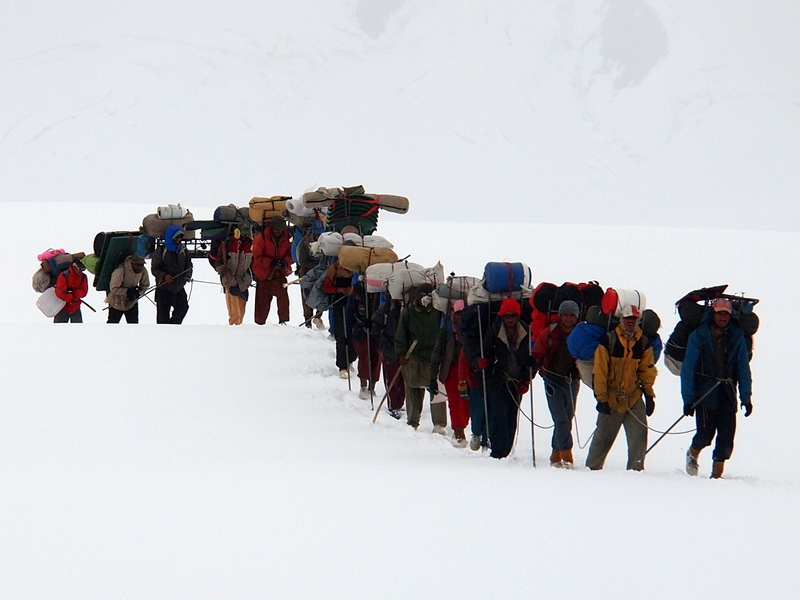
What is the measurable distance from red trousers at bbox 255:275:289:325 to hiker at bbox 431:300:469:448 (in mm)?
5449

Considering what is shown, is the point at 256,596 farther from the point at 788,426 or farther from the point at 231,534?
the point at 788,426

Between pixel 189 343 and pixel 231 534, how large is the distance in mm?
7894

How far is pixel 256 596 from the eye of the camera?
4.79 metres

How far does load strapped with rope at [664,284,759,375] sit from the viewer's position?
838cm

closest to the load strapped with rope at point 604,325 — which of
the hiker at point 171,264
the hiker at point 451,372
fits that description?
the hiker at point 451,372

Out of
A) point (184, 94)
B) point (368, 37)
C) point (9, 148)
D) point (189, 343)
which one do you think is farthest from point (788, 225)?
point (189, 343)

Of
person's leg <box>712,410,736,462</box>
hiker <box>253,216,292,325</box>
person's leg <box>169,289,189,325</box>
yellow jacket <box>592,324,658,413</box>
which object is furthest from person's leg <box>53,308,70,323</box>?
person's leg <box>712,410,736,462</box>

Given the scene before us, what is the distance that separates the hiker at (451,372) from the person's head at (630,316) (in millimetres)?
1787

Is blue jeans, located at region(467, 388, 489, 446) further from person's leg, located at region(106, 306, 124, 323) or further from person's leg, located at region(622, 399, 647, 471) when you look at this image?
person's leg, located at region(106, 306, 124, 323)

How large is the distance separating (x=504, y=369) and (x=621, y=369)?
102 cm

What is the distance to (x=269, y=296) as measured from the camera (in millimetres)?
15328

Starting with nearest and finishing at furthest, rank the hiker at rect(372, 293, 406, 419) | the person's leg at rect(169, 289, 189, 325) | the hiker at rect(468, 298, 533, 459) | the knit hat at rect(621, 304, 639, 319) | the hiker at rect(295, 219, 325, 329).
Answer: the knit hat at rect(621, 304, 639, 319) < the hiker at rect(468, 298, 533, 459) < the hiker at rect(372, 293, 406, 419) < the hiker at rect(295, 219, 325, 329) < the person's leg at rect(169, 289, 189, 325)

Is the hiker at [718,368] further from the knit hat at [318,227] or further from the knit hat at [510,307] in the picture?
the knit hat at [318,227]

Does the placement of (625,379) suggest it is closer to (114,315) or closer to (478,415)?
(478,415)
